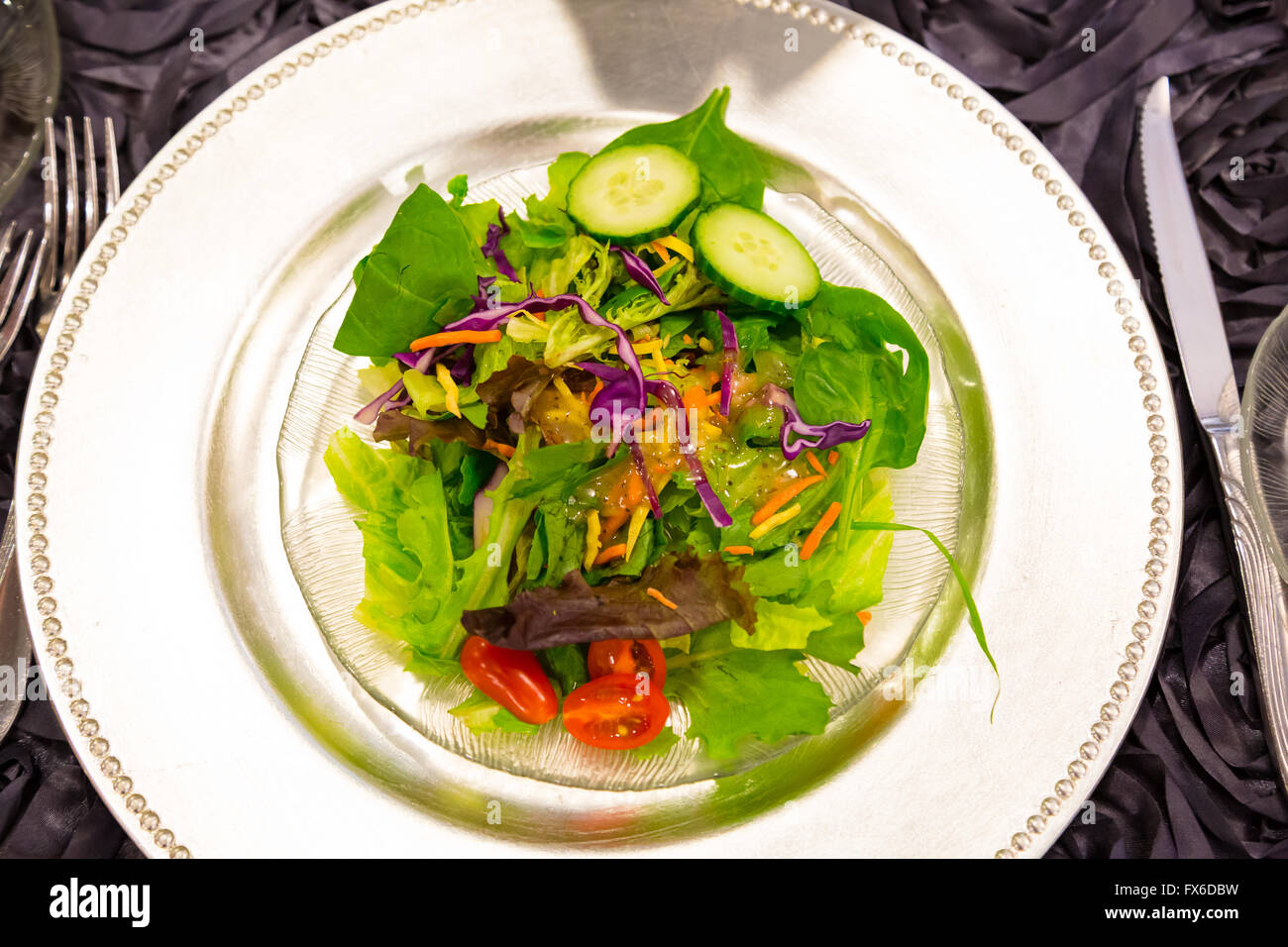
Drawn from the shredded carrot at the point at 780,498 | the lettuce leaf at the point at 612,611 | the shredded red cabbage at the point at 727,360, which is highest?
the shredded red cabbage at the point at 727,360

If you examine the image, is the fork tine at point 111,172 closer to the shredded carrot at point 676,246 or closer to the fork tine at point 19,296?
the fork tine at point 19,296

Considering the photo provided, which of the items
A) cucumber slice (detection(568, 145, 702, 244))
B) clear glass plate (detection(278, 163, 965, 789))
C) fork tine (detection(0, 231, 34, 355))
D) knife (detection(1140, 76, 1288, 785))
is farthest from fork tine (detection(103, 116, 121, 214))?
knife (detection(1140, 76, 1288, 785))

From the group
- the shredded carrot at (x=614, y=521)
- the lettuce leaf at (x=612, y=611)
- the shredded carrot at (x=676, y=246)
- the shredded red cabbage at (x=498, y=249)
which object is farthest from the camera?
the shredded red cabbage at (x=498, y=249)

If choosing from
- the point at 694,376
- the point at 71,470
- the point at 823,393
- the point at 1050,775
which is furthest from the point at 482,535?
the point at 1050,775

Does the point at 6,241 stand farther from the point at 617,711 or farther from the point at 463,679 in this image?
the point at 617,711

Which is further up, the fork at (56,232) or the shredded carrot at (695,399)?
the fork at (56,232)

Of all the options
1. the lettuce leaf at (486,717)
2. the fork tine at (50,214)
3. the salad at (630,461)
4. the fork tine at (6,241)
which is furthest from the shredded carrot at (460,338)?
the fork tine at (6,241)

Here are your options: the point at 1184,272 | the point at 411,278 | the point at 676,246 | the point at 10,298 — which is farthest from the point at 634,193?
the point at 10,298

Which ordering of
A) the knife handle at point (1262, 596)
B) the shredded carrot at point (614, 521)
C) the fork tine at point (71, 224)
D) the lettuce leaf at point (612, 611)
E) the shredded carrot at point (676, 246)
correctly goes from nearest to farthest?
the lettuce leaf at point (612, 611) < the shredded carrot at point (614, 521) < the shredded carrot at point (676, 246) < the knife handle at point (1262, 596) < the fork tine at point (71, 224)
